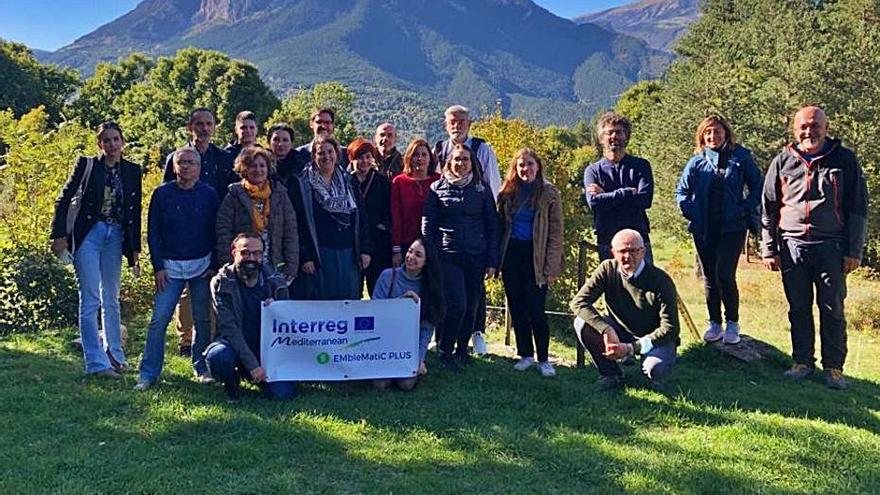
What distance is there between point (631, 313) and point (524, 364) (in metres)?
1.24

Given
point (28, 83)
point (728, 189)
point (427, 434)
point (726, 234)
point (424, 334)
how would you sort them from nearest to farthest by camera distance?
point (427, 434) → point (424, 334) → point (728, 189) → point (726, 234) → point (28, 83)

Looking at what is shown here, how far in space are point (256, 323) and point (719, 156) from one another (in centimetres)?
425

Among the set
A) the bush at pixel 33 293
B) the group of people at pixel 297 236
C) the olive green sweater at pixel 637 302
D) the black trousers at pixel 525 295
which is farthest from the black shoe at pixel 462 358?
the bush at pixel 33 293

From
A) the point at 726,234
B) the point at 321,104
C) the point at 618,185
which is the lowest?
the point at 726,234

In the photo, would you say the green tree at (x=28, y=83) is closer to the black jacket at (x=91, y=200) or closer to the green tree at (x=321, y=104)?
the green tree at (x=321, y=104)

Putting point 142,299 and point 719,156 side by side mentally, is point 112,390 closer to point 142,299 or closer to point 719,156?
point 142,299

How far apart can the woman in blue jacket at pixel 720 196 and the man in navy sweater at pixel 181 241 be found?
13.6 ft

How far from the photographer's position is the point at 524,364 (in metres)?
6.74

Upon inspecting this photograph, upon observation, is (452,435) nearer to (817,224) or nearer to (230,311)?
(230,311)

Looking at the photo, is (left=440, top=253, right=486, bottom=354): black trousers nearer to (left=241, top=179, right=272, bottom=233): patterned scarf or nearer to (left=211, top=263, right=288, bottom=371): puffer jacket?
(left=241, top=179, right=272, bottom=233): patterned scarf

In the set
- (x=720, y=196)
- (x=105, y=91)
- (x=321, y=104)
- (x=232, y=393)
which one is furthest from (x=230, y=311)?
(x=105, y=91)

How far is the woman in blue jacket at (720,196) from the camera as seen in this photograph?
6531mm

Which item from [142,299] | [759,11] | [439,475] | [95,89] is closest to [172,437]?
[439,475]

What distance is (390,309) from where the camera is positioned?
6.17 metres
